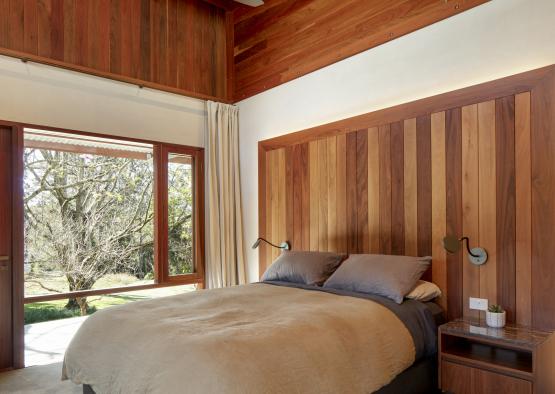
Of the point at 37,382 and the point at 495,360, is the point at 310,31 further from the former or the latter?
the point at 37,382

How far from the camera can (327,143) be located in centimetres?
359

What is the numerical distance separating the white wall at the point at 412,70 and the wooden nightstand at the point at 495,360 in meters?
1.64

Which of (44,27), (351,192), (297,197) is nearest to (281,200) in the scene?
(297,197)

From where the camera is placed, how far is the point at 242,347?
1.61 metres

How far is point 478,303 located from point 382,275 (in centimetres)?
65

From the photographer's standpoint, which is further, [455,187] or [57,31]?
[57,31]

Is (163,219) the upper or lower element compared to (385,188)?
lower

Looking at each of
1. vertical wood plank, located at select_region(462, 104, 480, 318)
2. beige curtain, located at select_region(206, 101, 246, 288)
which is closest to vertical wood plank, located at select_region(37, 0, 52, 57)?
beige curtain, located at select_region(206, 101, 246, 288)

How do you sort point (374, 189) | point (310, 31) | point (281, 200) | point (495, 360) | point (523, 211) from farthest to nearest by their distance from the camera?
point (281, 200)
point (310, 31)
point (374, 189)
point (523, 211)
point (495, 360)

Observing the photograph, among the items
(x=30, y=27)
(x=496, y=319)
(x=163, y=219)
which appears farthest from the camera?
(x=163, y=219)

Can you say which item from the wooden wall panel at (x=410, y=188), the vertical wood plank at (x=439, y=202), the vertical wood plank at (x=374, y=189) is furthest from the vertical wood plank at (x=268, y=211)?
the vertical wood plank at (x=439, y=202)

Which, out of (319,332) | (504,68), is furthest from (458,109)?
(319,332)

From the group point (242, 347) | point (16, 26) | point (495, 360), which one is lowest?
point (495, 360)

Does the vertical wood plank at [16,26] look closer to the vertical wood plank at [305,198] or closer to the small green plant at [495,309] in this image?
the vertical wood plank at [305,198]
